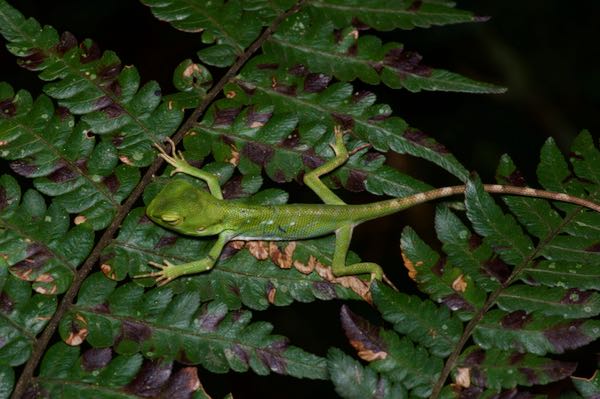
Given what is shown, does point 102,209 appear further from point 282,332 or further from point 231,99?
point 282,332

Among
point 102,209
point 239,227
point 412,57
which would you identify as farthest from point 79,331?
point 412,57

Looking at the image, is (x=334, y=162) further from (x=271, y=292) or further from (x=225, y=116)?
(x=271, y=292)

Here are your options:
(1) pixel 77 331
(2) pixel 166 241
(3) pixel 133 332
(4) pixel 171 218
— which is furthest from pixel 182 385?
(4) pixel 171 218

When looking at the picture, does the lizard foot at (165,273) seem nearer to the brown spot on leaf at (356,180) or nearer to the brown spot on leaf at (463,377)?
the brown spot on leaf at (356,180)

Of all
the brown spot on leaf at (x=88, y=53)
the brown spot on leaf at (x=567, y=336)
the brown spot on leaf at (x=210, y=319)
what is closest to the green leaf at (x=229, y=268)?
the brown spot on leaf at (x=210, y=319)

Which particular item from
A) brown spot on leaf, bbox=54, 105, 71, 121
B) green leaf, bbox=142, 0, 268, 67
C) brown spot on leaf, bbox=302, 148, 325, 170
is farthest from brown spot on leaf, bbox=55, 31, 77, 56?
brown spot on leaf, bbox=302, 148, 325, 170
